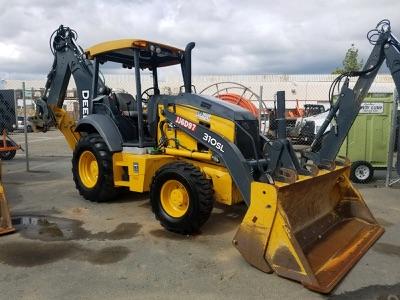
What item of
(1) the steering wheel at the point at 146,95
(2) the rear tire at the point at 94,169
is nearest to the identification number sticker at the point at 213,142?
(1) the steering wheel at the point at 146,95

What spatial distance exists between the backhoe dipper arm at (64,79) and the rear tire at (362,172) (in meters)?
5.88

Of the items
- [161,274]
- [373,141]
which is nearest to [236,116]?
[161,274]

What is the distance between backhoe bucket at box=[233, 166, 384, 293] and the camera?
4.16 meters

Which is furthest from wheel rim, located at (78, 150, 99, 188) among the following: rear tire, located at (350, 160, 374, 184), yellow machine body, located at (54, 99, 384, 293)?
rear tire, located at (350, 160, 374, 184)

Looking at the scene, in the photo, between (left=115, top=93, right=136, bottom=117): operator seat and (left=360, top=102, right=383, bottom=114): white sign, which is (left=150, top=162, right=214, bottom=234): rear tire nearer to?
(left=115, top=93, right=136, bottom=117): operator seat

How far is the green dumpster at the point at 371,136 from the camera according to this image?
32.9 feet

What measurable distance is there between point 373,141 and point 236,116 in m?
5.43

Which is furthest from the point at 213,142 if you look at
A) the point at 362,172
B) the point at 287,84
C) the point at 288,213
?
the point at 287,84

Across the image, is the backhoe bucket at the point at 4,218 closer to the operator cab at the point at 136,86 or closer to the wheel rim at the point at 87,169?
the wheel rim at the point at 87,169

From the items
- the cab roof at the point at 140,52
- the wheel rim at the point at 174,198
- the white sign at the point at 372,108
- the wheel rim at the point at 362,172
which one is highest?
the cab roof at the point at 140,52

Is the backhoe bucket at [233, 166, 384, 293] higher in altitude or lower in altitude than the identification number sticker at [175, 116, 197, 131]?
lower

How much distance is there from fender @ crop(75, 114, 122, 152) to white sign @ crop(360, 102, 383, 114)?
19.7 feet

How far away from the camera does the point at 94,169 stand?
764cm

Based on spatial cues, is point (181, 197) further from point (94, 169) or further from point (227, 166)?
point (94, 169)
